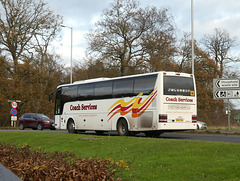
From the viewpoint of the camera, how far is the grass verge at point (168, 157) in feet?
28.2

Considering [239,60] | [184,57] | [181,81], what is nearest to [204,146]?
[181,81]

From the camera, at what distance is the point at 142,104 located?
65.7 feet

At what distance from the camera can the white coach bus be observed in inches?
769

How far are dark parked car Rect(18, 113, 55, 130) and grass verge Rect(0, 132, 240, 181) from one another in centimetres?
2031

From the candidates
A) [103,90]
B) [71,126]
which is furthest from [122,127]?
[71,126]

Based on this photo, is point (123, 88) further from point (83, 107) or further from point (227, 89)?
point (227, 89)

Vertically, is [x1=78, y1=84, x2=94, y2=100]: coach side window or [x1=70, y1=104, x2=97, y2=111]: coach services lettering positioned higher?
[x1=78, y1=84, x2=94, y2=100]: coach side window

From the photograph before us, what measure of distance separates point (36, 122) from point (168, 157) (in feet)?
89.8

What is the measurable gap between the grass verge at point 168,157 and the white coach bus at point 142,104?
4.37m

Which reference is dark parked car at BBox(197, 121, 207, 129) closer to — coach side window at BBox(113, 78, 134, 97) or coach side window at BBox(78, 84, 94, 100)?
coach side window at BBox(78, 84, 94, 100)

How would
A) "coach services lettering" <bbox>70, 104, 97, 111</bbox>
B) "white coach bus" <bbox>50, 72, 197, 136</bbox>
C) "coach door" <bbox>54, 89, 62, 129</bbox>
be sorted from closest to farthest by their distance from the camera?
"white coach bus" <bbox>50, 72, 197, 136</bbox> < "coach services lettering" <bbox>70, 104, 97, 111</bbox> < "coach door" <bbox>54, 89, 62, 129</bbox>

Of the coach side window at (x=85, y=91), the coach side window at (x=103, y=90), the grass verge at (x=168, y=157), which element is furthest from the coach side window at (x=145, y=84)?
the grass verge at (x=168, y=157)

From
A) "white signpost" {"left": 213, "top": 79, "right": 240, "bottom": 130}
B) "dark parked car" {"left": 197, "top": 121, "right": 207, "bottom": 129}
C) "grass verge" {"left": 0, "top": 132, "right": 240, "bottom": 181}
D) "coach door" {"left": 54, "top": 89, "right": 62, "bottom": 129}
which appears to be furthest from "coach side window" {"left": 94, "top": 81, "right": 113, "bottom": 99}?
"dark parked car" {"left": 197, "top": 121, "right": 207, "bottom": 129}

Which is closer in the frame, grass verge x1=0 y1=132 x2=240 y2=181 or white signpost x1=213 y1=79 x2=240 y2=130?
grass verge x1=0 y1=132 x2=240 y2=181
